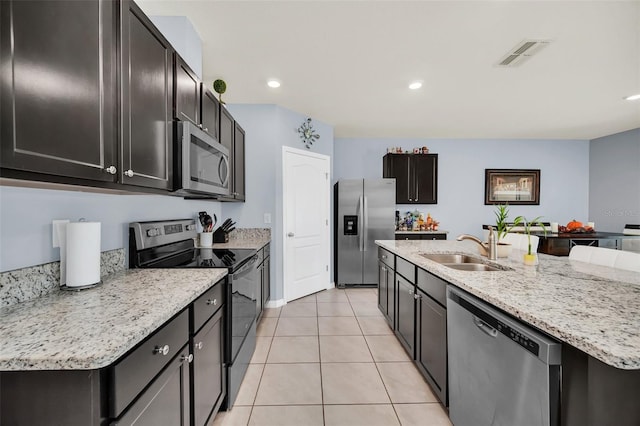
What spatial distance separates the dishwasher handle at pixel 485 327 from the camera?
1.14 metres

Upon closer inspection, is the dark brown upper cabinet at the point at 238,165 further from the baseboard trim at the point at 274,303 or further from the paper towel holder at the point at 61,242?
the paper towel holder at the point at 61,242

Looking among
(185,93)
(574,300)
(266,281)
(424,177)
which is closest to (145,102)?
(185,93)

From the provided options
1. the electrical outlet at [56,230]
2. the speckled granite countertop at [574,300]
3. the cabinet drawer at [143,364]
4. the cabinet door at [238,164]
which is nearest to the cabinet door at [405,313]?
the speckled granite countertop at [574,300]

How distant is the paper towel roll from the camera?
1.14 metres

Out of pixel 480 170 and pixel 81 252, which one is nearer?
pixel 81 252

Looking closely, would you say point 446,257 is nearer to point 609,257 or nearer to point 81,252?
point 609,257

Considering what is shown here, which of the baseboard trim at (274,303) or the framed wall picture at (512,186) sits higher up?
the framed wall picture at (512,186)

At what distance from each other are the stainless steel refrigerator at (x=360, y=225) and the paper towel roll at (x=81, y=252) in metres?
3.54

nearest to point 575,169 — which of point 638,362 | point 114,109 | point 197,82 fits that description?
point 638,362

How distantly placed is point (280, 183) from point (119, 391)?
3037 mm

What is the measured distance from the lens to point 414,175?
5.12 m

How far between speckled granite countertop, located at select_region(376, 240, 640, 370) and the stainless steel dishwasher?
7 cm

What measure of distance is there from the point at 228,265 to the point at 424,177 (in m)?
4.38

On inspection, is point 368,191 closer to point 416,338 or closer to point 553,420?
point 416,338
